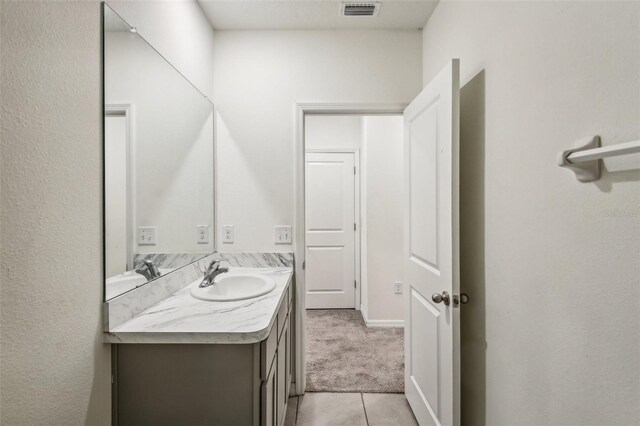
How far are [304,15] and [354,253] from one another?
2606mm

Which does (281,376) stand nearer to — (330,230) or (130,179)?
(130,179)

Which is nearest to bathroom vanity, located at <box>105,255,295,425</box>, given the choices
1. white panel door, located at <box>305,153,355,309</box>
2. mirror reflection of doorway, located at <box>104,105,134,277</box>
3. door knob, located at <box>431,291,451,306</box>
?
mirror reflection of doorway, located at <box>104,105,134,277</box>

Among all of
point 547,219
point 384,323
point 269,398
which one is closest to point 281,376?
point 269,398

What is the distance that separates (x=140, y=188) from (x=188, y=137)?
1.86 ft

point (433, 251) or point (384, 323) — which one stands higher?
point (433, 251)

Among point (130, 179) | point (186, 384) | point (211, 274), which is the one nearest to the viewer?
point (186, 384)

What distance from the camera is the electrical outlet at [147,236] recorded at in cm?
135

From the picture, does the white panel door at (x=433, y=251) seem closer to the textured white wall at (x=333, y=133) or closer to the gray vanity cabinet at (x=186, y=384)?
the gray vanity cabinet at (x=186, y=384)

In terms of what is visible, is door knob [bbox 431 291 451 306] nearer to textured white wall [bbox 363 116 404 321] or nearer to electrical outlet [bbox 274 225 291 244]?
electrical outlet [bbox 274 225 291 244]

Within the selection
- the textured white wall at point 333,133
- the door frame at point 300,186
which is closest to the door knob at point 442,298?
the door frame at point 300,186

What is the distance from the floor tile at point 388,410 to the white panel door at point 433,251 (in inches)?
2.6

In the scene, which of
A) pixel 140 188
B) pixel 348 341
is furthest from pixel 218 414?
pixel 348 341

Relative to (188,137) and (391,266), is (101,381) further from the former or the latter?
(391,266)

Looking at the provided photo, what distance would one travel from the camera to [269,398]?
1.23 meters
